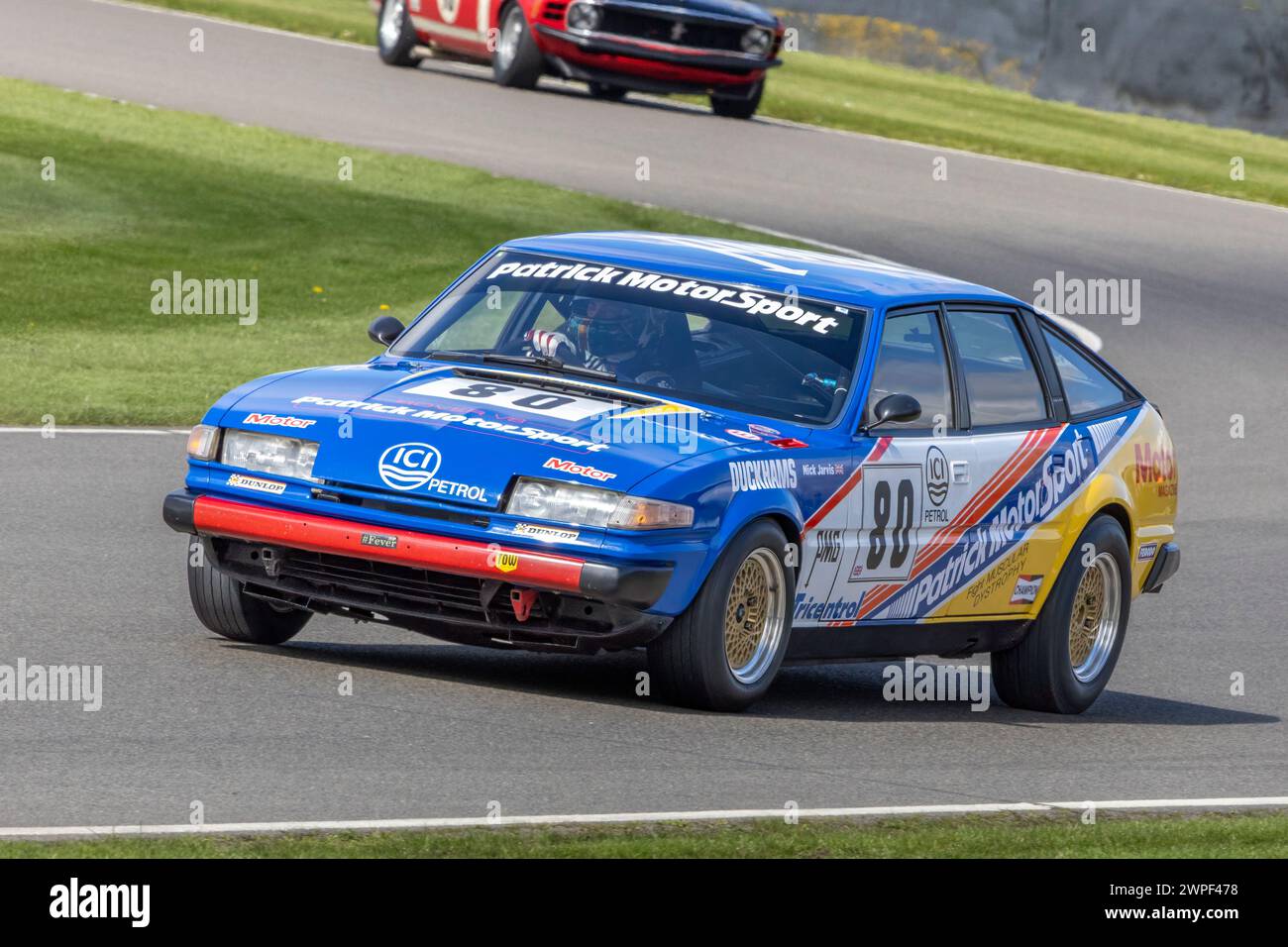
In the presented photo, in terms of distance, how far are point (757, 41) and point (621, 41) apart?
4.98 feet

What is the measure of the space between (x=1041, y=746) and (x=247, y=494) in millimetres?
3009

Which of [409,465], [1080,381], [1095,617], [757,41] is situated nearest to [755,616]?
[409,465]

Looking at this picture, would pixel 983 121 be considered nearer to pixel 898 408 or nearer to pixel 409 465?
pixel 898 408

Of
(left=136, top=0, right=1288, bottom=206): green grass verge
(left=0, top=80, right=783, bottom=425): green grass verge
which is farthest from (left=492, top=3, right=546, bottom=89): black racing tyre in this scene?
(left=0, top=80, right=783, bottom=425): green grass verge

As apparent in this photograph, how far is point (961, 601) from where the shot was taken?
9.30 metres

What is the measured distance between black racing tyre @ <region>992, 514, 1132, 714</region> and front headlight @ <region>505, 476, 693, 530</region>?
2.35 m

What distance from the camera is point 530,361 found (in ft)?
29.3

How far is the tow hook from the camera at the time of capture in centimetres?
794

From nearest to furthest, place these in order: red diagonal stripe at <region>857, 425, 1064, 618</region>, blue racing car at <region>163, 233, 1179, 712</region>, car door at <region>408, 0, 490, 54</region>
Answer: blue racing car at <region>163, 233, 1179, 712</region> < red diagonal stripe at <region>857, 425, 1064, 618</region> < car door at <region>408, 0, 490, 54</region>

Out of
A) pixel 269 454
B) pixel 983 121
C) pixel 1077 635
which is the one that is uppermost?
pixel 983 121

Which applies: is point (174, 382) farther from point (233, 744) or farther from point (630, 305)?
point (233, 744)

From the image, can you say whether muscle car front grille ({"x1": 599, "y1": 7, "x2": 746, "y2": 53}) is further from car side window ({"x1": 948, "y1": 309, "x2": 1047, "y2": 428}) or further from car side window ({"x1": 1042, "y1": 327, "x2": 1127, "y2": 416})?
car side window ({"x1": 948, "y1": 309, "x2": 1047, "y2": 428})

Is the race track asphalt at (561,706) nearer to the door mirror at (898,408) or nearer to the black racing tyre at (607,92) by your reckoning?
the door mirror at (898,408)
